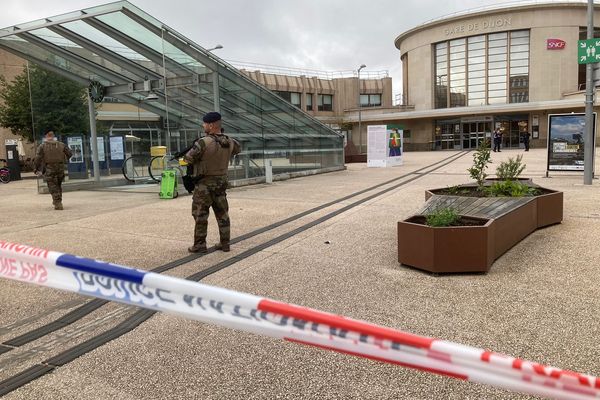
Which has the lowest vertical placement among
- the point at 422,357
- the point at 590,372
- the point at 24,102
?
the point at 590,372

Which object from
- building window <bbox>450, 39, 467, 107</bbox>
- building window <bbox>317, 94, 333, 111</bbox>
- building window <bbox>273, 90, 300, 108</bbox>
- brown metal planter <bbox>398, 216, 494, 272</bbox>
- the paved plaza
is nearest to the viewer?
the paved plaza

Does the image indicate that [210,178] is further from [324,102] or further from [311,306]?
[324,102]

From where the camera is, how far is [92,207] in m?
10.8

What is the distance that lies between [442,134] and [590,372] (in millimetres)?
46660

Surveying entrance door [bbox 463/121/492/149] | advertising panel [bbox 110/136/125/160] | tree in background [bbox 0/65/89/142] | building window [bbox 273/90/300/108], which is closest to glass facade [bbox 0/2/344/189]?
tree in background [bbox 0/65/89/142]

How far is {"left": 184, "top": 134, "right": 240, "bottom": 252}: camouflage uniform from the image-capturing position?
6.11 meters

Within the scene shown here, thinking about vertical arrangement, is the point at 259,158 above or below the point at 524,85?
below

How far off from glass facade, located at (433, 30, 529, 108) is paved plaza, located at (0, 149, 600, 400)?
136 feet

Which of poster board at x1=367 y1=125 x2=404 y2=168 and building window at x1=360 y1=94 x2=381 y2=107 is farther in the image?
building window at x1=360 y1=94 x2=381 y2=107

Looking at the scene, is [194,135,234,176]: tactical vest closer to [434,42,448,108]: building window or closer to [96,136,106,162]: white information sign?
[96,136,106,162]: white information sign

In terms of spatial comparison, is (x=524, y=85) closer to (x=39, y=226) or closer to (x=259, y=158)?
(x=259, y=158)

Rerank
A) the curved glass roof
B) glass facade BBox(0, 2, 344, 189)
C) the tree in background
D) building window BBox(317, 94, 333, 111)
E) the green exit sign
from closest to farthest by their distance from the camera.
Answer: the green exit sign < the curved glass roof < glass facade BBox(0, 2, 344, 189) < the tree in background < building window BBox(317, 94, 333, 111)

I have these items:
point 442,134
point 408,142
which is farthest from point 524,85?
point 408,142

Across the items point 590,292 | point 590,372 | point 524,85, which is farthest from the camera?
point 524,85
